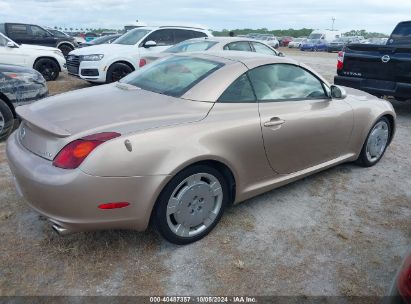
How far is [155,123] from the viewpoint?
2.60 meters

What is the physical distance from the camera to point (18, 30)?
12625mm

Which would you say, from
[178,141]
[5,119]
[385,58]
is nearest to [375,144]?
[385,58]

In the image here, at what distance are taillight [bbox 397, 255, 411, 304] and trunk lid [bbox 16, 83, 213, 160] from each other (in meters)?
1.66

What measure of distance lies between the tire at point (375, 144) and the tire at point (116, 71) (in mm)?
6117

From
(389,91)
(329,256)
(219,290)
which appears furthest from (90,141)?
(389,91)

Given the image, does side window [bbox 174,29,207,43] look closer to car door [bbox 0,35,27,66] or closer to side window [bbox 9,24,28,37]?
car door [bbox 0,35,27,66]

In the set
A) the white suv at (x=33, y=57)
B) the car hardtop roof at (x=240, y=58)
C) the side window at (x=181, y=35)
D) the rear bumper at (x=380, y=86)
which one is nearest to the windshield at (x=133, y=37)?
the side window at (x=181, y=35)

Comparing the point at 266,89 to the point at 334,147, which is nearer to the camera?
the point at 266,89

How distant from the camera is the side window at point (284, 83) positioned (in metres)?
3.28

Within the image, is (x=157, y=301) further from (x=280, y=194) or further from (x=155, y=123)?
(x=280, y=194)

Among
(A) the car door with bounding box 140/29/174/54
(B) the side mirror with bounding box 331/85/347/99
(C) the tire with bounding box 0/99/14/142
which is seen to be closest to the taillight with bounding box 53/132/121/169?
(B) the side mirror with bounding box 331/85/347/99

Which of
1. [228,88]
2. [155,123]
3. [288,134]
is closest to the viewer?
[155,123]

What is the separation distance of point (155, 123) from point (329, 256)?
169 centimetres

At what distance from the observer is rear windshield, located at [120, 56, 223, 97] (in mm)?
3143
